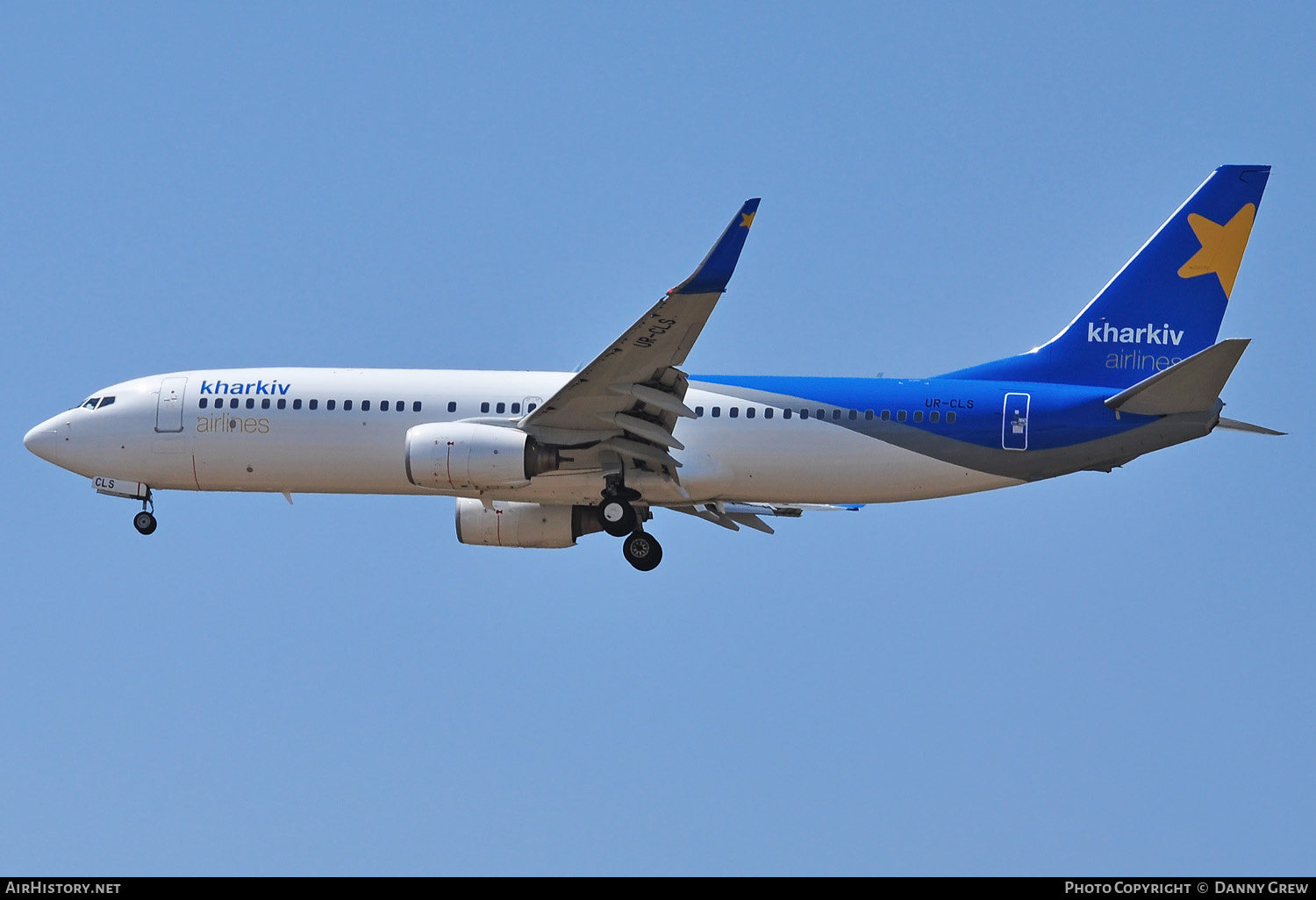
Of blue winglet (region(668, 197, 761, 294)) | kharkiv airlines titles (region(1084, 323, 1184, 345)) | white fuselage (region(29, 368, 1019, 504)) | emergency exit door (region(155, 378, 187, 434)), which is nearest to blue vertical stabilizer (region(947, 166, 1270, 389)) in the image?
kharkiv airlines titles (region(1084, 323, 1184, 345))

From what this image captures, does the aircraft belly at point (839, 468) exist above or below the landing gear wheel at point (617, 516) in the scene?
above

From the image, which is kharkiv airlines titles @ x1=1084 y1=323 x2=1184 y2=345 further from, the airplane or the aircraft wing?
the aircraft wing

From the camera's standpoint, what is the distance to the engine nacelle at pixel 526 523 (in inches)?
1583

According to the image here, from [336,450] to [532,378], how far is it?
4487 millimetres

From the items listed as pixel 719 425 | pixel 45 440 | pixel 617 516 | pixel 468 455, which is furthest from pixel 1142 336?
pixel 45 440

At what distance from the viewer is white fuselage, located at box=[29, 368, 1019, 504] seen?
36.9 metres

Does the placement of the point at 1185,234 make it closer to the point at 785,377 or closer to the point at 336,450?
the point at 785,377

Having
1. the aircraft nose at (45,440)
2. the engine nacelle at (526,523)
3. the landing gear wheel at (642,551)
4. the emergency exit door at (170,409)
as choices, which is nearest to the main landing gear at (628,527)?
the landing gear wheel at (642,551)

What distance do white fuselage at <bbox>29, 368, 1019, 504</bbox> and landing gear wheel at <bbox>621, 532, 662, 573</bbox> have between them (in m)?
0.89

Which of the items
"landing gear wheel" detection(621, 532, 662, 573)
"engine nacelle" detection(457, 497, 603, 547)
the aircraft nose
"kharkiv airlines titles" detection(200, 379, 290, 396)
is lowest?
"landing gear wheel" detection(621, 532, 662, 573)

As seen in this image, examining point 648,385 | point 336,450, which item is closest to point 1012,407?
point 648,385

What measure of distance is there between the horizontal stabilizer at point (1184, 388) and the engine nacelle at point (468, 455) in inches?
477

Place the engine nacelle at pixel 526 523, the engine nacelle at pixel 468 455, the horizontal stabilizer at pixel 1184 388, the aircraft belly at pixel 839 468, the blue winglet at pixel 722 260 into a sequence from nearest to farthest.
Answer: the blue winglet at pixel 722 260, the horizontal stabilizer at pixel 1184 388, the engine nacelle at pixel 468 455, the aircraft belly at pixel 839 468, the engine nacelle at pixel 526 523

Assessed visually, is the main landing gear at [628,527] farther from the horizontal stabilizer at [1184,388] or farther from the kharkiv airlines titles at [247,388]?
the horizontal stabilizer at [1184,388]
